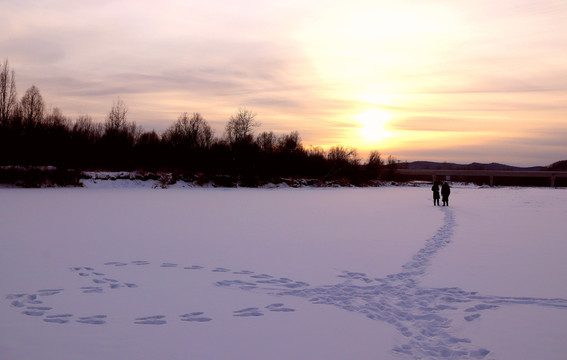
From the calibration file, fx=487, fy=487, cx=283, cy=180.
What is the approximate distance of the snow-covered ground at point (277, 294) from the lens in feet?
16.9

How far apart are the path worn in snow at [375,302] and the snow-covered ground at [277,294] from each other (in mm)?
28

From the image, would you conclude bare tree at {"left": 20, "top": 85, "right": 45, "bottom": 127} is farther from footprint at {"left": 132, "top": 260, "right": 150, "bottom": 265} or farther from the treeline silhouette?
footprint at {"left": 132, "top": 260, "right": 150, "bottom": 265}

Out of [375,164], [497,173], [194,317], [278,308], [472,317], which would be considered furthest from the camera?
[497,173]

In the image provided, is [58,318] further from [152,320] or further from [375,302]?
[375,302]

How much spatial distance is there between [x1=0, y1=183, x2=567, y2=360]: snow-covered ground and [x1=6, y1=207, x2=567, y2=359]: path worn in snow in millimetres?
28

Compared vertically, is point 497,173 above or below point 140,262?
above

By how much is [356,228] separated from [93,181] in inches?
1145

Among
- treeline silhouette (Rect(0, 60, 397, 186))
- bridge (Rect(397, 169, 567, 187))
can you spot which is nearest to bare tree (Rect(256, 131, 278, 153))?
treeline silhouette (Rect(0, 60, 397, 186))

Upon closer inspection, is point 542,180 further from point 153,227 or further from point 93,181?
point 153,227

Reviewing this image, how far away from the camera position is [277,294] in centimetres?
736

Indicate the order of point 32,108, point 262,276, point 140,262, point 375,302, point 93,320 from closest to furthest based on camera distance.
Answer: point 93,320 → point 375,302 → point 262,276 → point 140,262 → point 32,108

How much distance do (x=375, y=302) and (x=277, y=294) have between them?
1466 millimetres

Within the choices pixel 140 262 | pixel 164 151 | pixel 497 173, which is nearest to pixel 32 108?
pixel 164 151

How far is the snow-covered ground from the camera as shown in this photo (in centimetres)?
516
